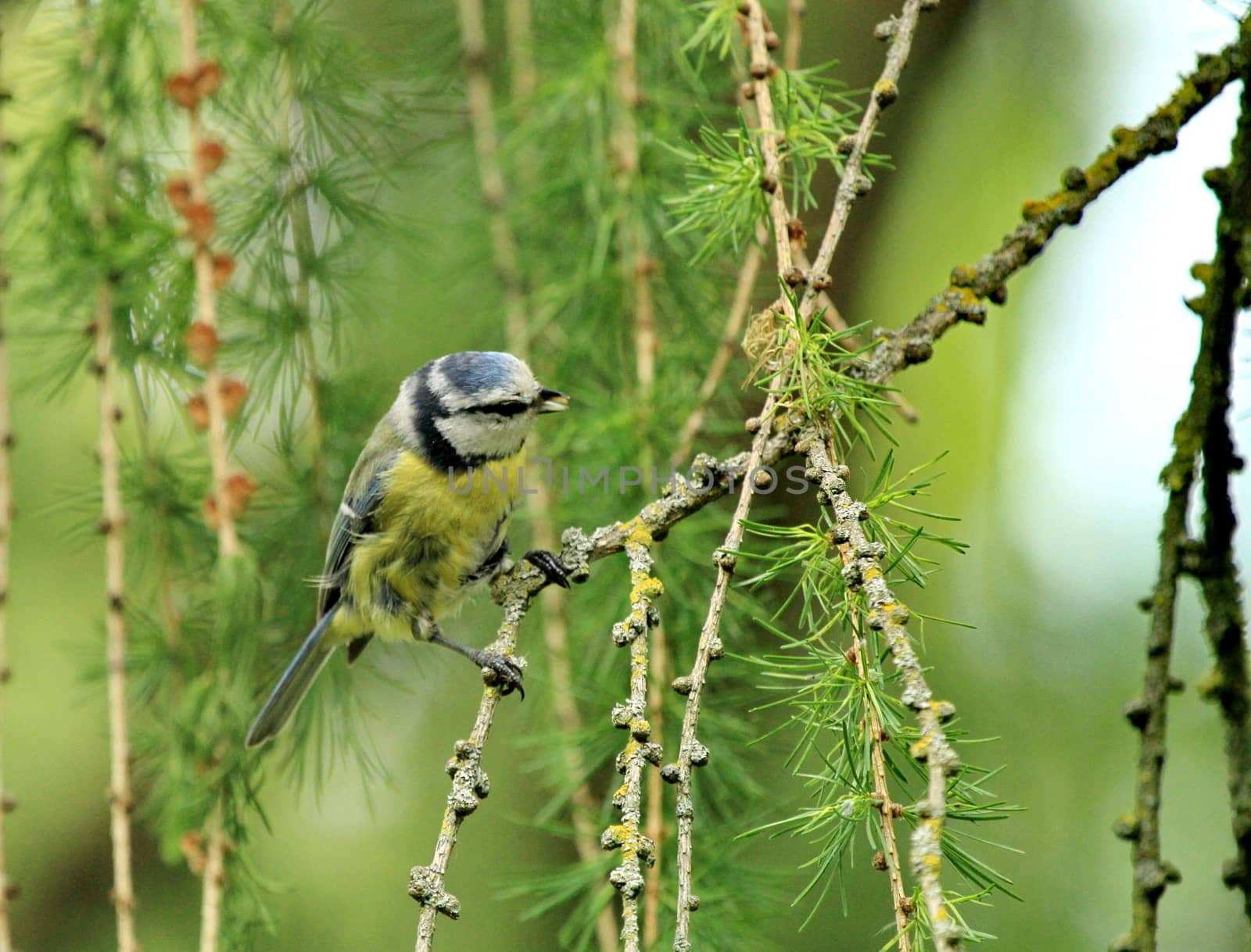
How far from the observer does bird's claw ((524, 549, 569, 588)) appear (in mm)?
1731

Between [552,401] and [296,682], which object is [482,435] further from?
[296,682]

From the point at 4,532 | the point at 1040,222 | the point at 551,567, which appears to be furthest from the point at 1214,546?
the point at 4,532

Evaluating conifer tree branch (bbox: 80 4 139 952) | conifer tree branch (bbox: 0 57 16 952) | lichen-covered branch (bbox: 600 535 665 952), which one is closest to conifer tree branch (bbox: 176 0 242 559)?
conifer tree branch (bbox: 80 4 139 952)

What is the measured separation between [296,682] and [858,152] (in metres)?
1.71

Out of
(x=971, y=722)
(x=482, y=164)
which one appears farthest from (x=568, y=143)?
(x=971, y=722)

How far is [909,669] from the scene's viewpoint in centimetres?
91

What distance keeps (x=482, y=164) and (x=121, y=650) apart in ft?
4.05

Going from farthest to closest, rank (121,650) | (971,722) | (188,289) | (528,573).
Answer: (971,722) → (188,289) → (528,573) → (121,650)

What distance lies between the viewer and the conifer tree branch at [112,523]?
146cm

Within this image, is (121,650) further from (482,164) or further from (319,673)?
(482,164)

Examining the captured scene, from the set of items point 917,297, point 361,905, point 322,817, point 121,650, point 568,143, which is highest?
point 917,297

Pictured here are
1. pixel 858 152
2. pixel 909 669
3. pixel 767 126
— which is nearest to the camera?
pixel 909 669

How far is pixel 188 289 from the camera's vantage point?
1.93 m

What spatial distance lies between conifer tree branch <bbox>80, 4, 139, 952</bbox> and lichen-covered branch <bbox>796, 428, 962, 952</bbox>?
1.04m
